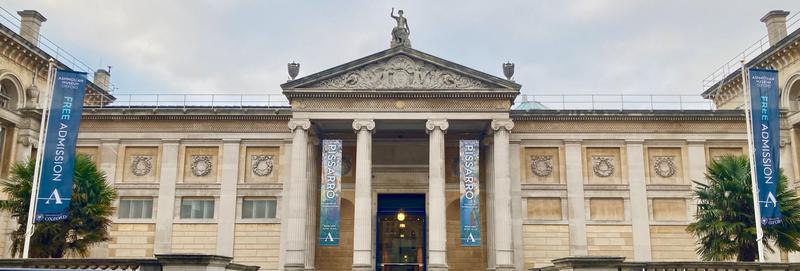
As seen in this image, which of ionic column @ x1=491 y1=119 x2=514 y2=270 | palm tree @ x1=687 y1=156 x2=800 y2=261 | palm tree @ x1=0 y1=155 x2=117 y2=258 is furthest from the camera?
ionic column @ x1=491 y1=119 x2=514 y2=270

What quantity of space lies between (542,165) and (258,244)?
45.6 feet

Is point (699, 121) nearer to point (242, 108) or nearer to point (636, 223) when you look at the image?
point (636, 223)

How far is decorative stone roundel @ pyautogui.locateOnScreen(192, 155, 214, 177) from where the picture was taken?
3397 centimetres

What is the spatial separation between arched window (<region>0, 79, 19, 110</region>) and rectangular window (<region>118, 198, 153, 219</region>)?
6.58 m

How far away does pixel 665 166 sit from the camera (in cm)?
3372

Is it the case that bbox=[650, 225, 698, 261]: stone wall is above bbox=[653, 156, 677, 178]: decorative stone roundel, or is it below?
below

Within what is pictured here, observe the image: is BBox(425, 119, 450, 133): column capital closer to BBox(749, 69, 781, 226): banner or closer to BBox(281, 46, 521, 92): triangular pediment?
BBox(281, 46, 521, 92): triangular pediment

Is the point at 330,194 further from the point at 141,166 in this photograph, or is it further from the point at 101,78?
the point at 101,78

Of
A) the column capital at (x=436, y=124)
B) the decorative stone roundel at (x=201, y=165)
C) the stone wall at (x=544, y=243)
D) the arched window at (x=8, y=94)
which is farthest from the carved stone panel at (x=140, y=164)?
the stone wall at (x=544, y=243)

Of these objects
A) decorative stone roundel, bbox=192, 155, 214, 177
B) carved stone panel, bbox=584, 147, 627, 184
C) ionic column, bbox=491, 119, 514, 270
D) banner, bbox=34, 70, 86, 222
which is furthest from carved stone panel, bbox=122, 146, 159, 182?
carved stone panel, bbox=584, 147, 627, 184

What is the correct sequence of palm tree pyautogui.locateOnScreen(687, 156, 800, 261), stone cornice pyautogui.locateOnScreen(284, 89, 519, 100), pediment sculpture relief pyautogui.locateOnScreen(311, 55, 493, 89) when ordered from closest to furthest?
1. palm tree pyautogui.locateOnScreen(687, 156, 800, 261)
2. stone cornice pyautogui.locateOnScreen(284, 89, 519, 100)
3. pediment sculpture relief pyautogui.locateOnScreen(311, 55, 493, 89)

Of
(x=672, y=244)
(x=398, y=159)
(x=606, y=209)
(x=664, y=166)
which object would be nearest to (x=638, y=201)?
(x=606, y=209)

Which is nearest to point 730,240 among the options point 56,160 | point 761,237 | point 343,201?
point 761,237

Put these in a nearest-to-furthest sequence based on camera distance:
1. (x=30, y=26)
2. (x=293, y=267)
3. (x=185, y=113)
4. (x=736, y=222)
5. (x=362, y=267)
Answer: (x=736, y=222) → (x=362, y=267) → (x=293, y=267) → (x=185, y=113) → (x=30, y=26)
